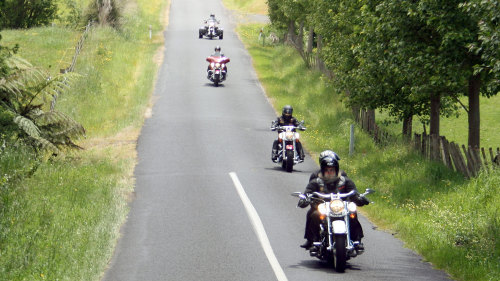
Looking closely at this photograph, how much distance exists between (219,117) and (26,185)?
16.8 m

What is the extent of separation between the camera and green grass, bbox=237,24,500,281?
12058mm

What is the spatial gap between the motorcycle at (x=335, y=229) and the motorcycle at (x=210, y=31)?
51260 millimetres

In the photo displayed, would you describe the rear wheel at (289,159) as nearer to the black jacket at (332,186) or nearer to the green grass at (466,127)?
the black jacket at (332,186)

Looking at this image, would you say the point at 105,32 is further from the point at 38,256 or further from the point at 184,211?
the point at 38,256

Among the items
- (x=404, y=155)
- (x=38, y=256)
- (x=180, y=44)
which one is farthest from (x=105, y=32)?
(x=38, y=256)

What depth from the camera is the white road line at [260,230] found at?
1152 centimetres

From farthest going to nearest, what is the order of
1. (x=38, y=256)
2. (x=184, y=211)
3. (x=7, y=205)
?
(x=184, y=211) < (x=7, y=205) < (x=38, y=256)

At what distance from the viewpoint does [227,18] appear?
7788 cm

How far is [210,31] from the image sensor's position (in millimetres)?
62312

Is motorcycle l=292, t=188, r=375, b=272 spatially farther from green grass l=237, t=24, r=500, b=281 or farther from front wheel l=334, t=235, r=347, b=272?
green grass l=237, t=24, r=500, b=281

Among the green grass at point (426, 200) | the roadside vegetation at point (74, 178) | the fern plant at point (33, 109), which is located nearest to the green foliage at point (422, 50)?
the green grass at point (426, 200)

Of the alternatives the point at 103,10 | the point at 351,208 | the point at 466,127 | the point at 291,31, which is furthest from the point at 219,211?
the point at 103,10

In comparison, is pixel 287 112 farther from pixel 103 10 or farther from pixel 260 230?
pixel 103 10

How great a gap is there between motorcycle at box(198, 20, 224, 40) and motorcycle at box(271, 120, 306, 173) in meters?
40.3
